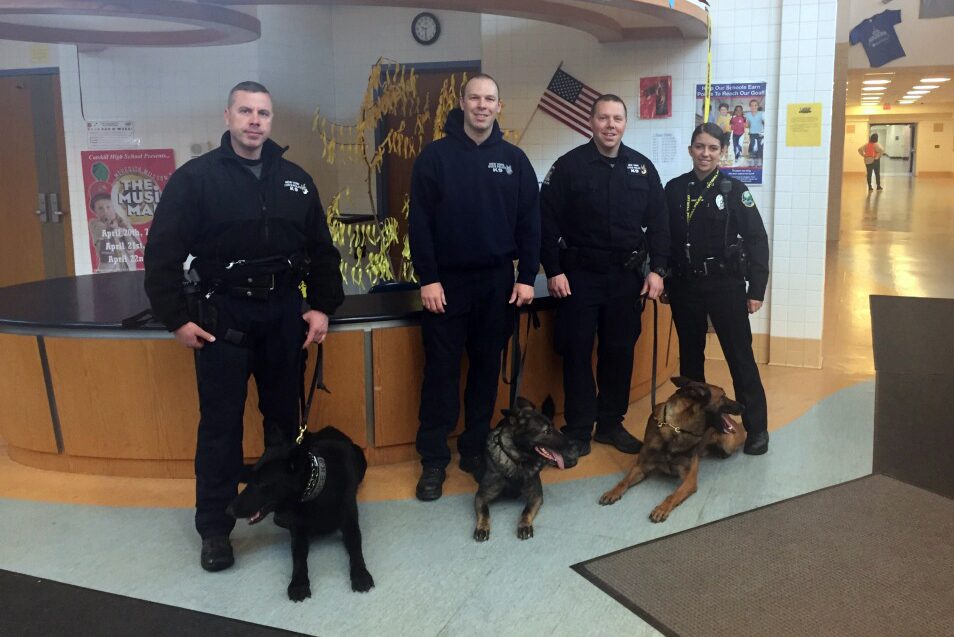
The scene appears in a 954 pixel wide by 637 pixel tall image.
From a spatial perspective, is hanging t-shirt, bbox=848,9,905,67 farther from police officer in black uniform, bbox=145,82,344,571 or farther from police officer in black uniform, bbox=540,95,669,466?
police officer in black uniform, bbox=145,82,344,571

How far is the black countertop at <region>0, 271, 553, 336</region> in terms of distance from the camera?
3459 millimetres

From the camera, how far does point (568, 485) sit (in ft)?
11.5

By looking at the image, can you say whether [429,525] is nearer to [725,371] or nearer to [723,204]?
[723,204]

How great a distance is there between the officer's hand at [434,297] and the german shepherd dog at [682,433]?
3.41ft

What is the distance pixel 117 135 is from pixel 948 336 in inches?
258

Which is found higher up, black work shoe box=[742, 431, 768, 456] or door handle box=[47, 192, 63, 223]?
door handle box=[47, 192, 63, 223]

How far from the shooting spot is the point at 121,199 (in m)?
6.35

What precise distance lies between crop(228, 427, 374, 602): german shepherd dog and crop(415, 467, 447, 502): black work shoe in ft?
1.66

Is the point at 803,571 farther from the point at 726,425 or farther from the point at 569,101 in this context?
the point at 569,101

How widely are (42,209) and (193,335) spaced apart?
514 centimetres

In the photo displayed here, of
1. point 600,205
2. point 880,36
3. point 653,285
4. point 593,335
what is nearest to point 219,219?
point 600,205

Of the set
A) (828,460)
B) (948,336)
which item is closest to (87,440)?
(828,460)

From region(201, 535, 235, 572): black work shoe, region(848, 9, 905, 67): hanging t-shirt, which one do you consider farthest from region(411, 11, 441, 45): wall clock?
region(848, 9, 905, 67): hanging t-shirt

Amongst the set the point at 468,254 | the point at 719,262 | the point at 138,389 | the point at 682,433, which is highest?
the point at 468,254
